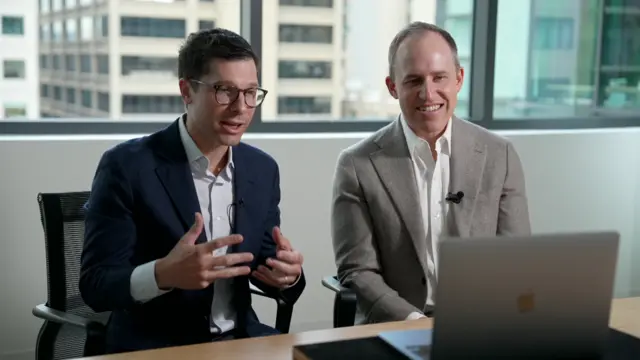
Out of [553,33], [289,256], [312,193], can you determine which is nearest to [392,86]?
[289,256]

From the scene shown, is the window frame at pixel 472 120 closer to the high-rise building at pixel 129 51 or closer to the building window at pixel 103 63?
the high-rise building at pixel 129 51

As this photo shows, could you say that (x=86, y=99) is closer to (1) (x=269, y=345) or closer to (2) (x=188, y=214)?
(2) (x=188, y=214)

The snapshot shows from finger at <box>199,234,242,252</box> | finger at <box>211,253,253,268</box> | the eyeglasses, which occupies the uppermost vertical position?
the eyeglasses

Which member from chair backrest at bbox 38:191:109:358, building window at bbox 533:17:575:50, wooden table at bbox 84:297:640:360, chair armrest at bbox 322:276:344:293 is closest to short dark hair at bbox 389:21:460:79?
chair armrest at bbox 322:276:344:293

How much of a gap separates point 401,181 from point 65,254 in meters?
1.01

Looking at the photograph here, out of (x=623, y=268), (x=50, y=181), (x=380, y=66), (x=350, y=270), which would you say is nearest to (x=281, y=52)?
(x=380, y=66)

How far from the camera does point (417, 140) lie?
8.07 ft

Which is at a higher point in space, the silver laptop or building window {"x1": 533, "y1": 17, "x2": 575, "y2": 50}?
building window {"x1": 533, "y1": 17, "x2": 575, "y2": 50}

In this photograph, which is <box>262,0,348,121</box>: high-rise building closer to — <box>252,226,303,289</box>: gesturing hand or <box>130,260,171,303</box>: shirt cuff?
<box>252,226,303,289</box>: gesturing hand

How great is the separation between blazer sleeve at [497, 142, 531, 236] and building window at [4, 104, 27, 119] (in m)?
2.12

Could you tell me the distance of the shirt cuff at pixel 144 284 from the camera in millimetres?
1882

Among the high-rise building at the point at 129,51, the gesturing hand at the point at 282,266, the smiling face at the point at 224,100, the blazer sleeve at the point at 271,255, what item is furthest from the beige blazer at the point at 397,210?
the high-rise building at the point at 129,51

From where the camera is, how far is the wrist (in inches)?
72.1

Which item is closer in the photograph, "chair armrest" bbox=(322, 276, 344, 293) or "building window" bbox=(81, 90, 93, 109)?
"chair armrest" bbox=(322, 276, 344, 293)
